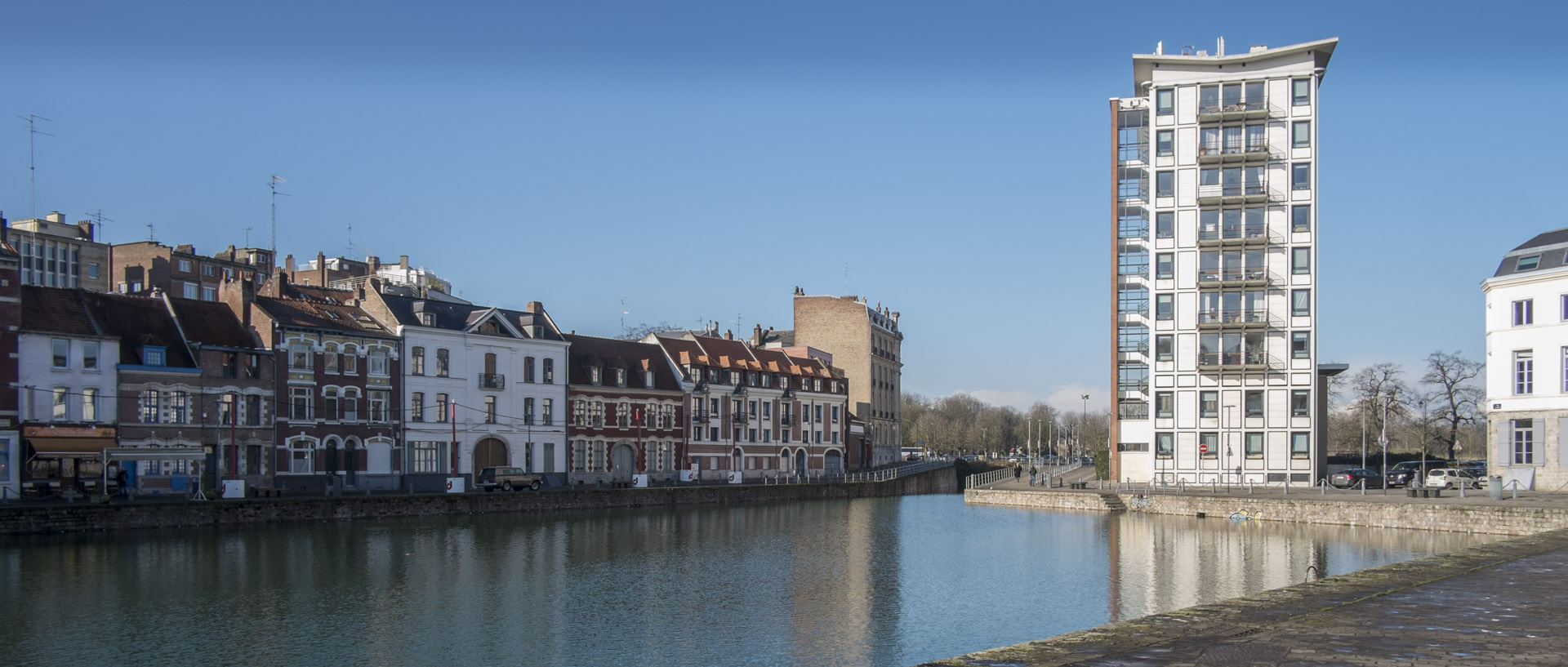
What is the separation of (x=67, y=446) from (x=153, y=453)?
365 cm

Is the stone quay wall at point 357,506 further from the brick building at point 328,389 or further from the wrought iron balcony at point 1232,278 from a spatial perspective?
the wrought iron balcony at point 1232,278

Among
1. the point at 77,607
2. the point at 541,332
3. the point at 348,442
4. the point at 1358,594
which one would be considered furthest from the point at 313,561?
the point at 541,332

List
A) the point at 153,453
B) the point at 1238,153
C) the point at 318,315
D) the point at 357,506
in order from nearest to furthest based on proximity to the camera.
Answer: the point at 153,453
the point at 357,506
the point at 318,315
the point at 1238,153

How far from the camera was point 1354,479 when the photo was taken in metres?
69.8

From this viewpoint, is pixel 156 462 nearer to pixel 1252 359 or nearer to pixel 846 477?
pixel 846 477

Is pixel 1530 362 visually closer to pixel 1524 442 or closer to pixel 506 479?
pixel 1524 442

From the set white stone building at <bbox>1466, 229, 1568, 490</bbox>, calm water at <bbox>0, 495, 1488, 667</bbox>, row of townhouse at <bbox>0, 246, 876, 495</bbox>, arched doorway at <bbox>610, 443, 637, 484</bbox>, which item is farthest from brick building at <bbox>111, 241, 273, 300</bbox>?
white stone building at <bbox>1466, 229, 1568, 490</bbox>

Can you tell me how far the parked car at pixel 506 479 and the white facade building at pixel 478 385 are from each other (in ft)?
10.2

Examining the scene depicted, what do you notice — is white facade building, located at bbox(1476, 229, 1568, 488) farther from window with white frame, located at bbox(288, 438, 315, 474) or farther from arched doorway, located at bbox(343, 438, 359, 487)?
window with white frame, located at bbox(288, 438, 315, 474)

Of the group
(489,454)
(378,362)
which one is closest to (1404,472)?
(489,454)

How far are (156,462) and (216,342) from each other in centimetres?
695

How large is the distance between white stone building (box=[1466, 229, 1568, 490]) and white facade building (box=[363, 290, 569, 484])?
53.6 metres

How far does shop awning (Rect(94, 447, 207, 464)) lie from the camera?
54469mm

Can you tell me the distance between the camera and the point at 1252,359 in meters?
71.6
